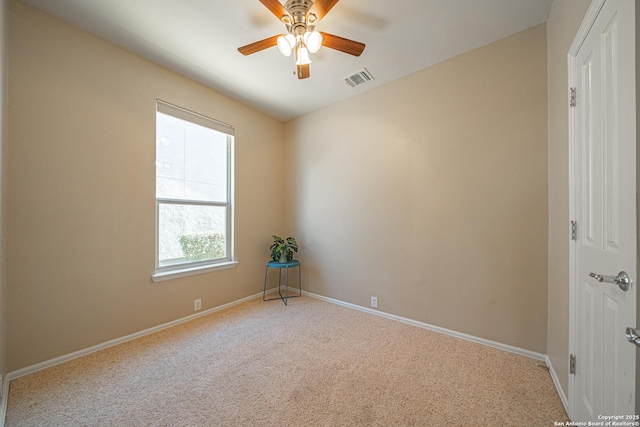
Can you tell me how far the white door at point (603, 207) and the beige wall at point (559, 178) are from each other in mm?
161

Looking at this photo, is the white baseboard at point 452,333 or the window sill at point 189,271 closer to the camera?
the white baseboard at point 452,333

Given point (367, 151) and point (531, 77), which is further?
point (367, 151)

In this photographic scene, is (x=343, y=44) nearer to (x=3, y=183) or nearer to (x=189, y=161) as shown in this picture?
(x=189, y=161)

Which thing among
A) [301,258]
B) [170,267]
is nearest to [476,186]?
[301,258]

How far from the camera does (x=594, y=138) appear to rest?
1.15 metres

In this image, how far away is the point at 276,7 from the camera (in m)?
1.59

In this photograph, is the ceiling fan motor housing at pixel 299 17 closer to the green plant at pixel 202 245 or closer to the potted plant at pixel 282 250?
the green plant at pixel 202 245

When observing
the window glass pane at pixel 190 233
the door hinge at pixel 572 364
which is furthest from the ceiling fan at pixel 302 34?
the door hinge at pixel 572 364

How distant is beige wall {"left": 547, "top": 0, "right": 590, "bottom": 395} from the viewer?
58.7 inches

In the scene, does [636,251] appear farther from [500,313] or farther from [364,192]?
[364,192]

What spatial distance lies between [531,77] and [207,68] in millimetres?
3107

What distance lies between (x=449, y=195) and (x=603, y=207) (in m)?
1.34

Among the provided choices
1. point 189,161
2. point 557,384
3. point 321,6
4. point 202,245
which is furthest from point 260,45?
point 557,384

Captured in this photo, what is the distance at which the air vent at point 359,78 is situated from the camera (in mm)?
2658
